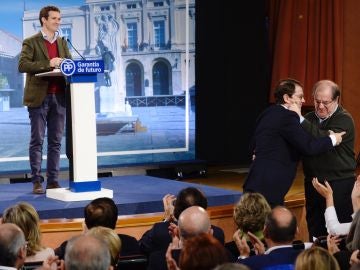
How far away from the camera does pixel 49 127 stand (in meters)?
5.92

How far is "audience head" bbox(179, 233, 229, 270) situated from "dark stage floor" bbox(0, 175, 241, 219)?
8.61 ft

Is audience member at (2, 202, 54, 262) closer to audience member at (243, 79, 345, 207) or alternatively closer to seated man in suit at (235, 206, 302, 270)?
seated man in suit at (235, 206, 302, 270)

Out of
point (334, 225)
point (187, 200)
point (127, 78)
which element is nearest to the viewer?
point (187, 200)

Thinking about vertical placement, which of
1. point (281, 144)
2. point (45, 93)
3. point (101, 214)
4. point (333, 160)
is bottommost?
point (101, 214)

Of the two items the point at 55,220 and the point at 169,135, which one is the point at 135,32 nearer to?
the point at 169,135

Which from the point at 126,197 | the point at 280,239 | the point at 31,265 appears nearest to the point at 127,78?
the point at 126,197

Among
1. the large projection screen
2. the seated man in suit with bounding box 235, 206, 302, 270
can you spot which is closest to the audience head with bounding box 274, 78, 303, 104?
the seated man in suit with bounding box 235, 206, 302, 270

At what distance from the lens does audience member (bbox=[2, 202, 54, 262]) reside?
3875mm

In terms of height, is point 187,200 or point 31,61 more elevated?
point 31,61

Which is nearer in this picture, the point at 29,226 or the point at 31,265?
the point at 31,265

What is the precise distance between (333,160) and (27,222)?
1.98 m

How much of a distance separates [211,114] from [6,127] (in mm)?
2384

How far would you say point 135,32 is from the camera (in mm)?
8156

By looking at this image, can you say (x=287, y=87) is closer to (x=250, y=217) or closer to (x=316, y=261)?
(x=250, y=217)
